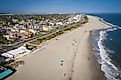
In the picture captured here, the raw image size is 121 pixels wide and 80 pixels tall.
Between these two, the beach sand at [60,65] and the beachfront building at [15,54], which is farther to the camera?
the beachfront building at [15,54]

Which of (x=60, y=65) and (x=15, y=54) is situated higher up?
(x=15, y=54)

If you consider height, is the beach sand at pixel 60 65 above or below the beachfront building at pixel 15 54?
below

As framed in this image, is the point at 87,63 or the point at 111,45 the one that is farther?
the point at 111,45

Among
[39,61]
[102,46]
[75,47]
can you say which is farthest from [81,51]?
[39,61]

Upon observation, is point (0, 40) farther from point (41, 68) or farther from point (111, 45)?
point (111, 45)

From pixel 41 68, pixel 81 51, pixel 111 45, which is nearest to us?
pixel 41 68

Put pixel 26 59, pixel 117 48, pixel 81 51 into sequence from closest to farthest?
pixel 26 59, pixel 81 51, pixel 117 48

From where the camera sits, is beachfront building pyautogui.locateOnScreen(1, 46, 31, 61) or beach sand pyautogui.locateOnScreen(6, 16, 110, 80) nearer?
beach sand pyautogui.locateOnScreen(6, 16, 110, 80)

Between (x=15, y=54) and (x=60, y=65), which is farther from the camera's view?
(x=15, y=54)

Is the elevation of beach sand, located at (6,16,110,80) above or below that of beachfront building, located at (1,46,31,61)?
below

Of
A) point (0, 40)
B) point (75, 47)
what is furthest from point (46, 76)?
point (0, 40)
